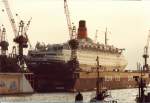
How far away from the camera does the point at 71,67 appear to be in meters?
91.4

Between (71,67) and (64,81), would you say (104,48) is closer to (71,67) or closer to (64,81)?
(71,67)

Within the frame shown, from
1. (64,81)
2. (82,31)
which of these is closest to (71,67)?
(64,81)

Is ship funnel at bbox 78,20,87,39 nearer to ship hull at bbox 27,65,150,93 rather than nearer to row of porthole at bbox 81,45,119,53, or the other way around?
row of porthole at bbox 81,45,119,53

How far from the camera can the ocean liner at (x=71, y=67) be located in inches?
3585

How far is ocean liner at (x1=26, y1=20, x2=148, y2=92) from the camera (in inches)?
3585

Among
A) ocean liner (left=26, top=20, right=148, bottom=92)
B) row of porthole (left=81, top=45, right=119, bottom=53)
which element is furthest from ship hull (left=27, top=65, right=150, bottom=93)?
row of porthole (left=81, top=45, right=119, bottom=53)

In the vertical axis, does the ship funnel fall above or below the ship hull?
above

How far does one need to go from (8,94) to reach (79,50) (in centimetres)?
2715

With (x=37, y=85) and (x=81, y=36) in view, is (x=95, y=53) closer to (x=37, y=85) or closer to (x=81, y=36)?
(x=81, y=36)

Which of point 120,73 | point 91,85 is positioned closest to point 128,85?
point 120,73

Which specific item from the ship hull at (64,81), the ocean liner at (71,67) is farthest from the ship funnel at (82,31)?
the ship hull at (64,81)

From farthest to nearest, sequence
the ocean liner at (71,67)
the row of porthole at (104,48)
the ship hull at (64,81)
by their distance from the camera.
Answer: the row of porthole at (104,48) < the ocean liner at (71,67) < the ship hull at (64,81)

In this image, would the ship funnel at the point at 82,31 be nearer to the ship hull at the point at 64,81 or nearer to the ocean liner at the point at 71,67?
the ocean liner at the point at 71,67

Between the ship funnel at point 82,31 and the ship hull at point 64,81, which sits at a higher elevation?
the ship funnel at point 82,31
